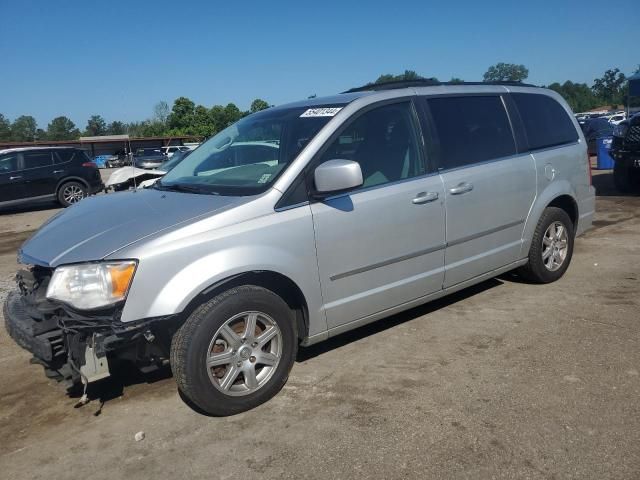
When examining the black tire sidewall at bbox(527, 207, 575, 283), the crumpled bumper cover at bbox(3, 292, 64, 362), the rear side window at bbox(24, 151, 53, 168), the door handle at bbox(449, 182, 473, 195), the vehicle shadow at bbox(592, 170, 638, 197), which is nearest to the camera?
the crumpled bumper cover at bbox(3, 292, 64, 362)

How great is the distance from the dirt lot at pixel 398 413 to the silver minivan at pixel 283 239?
0.32 metres

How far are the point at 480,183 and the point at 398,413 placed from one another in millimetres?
1971

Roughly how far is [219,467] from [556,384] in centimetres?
204

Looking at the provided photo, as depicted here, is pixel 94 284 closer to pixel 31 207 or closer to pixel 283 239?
pixel 283 239

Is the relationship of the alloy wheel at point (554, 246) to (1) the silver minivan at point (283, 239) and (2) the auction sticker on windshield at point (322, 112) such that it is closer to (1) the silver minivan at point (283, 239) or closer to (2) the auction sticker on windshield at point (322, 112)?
(1) the silver minivan at point (283, 239)

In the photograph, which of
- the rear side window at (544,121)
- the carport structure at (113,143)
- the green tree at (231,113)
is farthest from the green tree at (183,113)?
the rear side window at (544,121)

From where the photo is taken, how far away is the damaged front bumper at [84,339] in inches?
111

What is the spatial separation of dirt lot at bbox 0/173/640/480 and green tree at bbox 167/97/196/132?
73.5 metres

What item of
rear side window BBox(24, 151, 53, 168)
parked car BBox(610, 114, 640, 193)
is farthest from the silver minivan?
rear side window BBox(24, 151, 53, 168)

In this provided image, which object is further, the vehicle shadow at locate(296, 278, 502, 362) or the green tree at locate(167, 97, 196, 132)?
the green tree at locate(167, 97, 196, 132)

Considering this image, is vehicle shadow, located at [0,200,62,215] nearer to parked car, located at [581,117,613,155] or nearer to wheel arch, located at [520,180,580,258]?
wheel arch, located at [520,180,580,258]

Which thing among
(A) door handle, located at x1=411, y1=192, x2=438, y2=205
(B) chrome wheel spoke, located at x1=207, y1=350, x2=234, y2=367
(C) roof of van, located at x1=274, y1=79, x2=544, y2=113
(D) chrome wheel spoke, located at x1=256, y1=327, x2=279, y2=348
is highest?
(C) roof of van, located at x1=274, y1=79, x2=544, y2=113

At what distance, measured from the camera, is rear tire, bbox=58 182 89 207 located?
14215 mm

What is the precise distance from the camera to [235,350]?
3113 mm
